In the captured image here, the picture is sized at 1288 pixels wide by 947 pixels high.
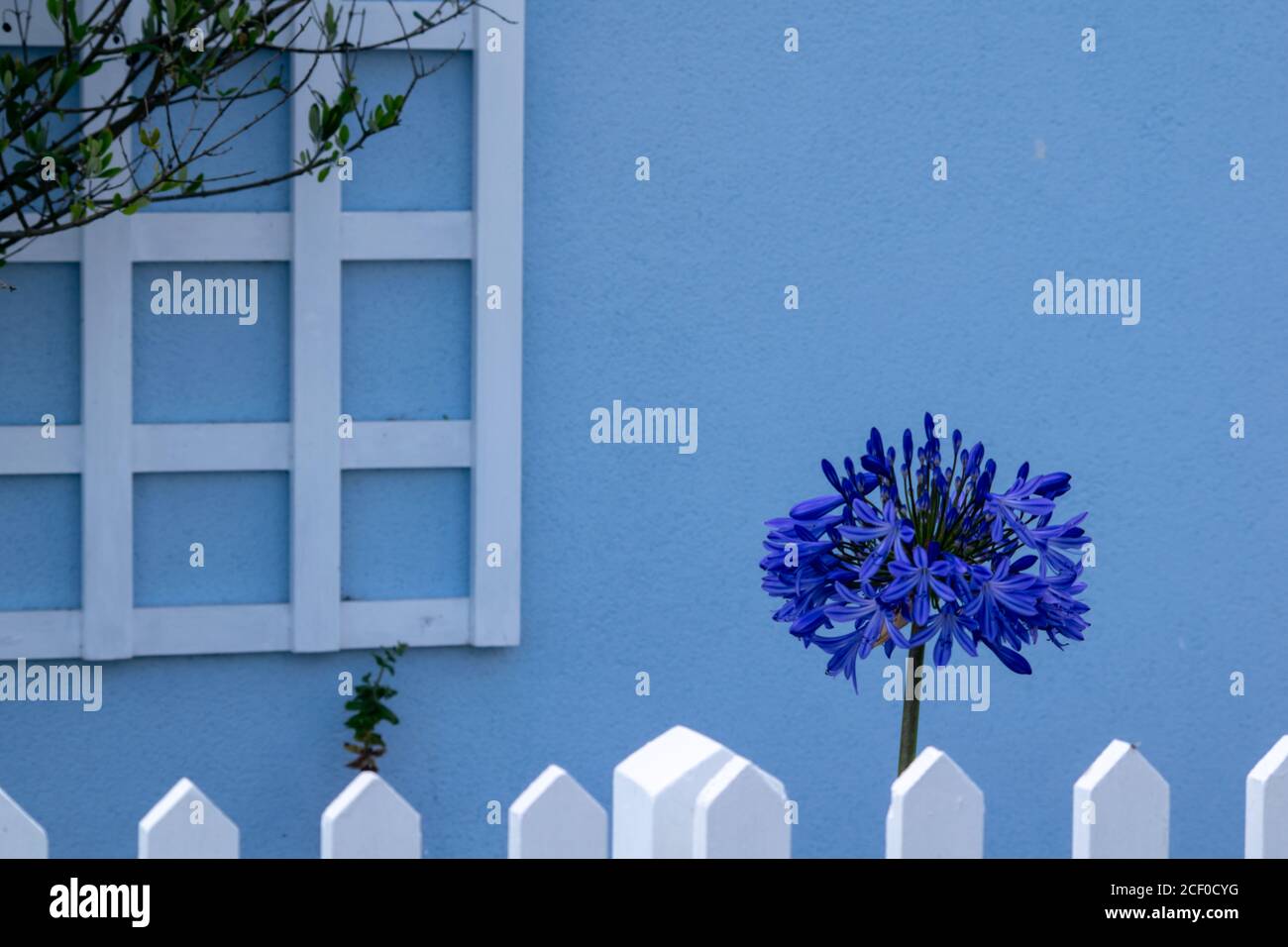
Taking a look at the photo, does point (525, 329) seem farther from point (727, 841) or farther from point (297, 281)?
point (727, 841)

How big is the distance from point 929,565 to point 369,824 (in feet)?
2.27

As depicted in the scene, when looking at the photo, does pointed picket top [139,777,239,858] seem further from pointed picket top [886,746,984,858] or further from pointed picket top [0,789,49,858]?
pointed picket top [886,746,984,858]

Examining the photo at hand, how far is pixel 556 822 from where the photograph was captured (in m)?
1.76

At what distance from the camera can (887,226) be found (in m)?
3.87

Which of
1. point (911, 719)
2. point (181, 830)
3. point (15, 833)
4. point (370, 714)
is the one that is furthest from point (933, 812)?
point (370, 714)

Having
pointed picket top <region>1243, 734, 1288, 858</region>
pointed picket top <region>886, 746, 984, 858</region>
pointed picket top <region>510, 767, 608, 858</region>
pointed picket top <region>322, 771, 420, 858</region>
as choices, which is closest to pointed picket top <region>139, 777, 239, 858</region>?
pointed picket top <region>322, 771, 420, 858</region>

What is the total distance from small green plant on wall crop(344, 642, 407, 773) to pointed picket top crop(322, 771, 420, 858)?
1882 mm

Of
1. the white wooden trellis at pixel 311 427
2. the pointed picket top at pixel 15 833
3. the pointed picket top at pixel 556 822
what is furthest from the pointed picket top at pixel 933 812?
the white wooden trellis at pixel 311 427

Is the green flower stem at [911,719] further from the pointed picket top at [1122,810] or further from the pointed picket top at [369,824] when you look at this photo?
the pointed picket top at [369,824]

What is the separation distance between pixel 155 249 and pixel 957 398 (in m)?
1.84

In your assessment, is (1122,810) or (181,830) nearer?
(181,830)

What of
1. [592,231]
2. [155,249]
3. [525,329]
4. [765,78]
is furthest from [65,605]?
[765,78]

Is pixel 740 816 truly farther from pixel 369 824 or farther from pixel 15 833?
pixel 15 833
